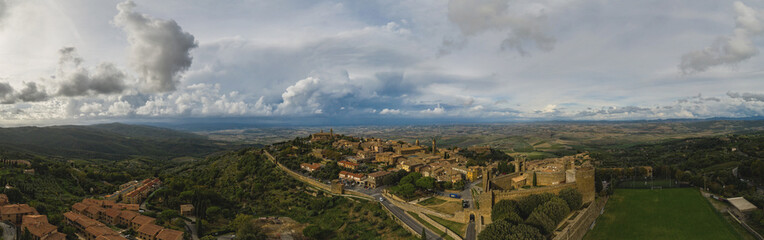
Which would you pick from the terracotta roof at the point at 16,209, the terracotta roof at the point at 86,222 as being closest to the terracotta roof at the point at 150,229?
the terracotta roof at the point at 86,222

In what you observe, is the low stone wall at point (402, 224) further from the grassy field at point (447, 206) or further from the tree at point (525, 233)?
the tree at point (525, 233)

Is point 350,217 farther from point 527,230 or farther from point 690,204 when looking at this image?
point 690,204

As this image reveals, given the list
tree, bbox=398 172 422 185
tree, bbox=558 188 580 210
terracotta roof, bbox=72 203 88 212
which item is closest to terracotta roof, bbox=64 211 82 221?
terracotta roof, bbox=72 203 88 212

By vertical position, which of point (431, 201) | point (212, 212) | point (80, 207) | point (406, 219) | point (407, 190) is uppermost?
point (407, 190)

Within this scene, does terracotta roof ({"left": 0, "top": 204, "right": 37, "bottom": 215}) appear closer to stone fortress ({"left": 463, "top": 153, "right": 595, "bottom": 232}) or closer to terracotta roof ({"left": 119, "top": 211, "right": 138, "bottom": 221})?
terracotta roof ({"left": 119, "top": 211, "right": 138, "bottom": 221})

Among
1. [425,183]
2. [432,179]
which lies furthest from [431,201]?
[432,179]

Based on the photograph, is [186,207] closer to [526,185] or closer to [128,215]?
[128,215]

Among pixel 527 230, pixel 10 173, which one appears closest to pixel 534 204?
pixel 527 230
